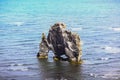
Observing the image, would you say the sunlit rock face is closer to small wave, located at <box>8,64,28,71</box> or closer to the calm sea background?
the calm sea background

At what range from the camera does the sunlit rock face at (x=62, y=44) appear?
82250mm

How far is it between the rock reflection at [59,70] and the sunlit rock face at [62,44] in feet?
7.82

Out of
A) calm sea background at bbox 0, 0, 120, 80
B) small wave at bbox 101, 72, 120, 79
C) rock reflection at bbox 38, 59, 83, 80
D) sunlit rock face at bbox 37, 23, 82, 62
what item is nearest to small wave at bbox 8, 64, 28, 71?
calm sea background at bbox 0, 0, 120, 80

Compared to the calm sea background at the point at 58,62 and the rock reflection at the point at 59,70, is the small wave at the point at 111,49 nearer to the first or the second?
the calm sea background at the point at 58,62

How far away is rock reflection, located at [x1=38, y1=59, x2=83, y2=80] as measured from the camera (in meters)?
72.2

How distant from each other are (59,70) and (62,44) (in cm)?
880

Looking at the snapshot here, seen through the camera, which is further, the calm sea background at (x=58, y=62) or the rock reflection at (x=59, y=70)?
the calm sea background at (x=58, y=62)

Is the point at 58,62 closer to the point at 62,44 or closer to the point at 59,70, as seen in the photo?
the point at 62,44

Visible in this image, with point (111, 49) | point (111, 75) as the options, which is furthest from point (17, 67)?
point (111, 49)

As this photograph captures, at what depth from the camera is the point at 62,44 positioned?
84.4m

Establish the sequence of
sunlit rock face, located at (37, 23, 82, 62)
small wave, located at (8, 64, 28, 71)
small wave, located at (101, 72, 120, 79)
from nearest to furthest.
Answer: small wave, located at (101, 72, 120, 79) < small wave, located at (8, 64, 28, 71) < sunlit rock face, located at (37, 23, 82, 62)

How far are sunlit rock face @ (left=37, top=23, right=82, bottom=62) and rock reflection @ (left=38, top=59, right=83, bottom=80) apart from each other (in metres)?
2.38

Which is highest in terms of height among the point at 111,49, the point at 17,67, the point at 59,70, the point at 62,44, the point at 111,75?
the point at 62,44

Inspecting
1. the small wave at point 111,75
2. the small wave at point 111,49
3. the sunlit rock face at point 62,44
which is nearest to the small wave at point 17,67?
the sunlit rock face at point 62,44
